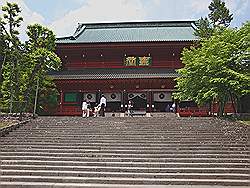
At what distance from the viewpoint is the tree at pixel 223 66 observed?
750 inches

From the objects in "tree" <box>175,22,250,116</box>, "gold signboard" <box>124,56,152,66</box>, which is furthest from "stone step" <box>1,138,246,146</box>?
"gold signboard" <box>124,56,152,66</box>

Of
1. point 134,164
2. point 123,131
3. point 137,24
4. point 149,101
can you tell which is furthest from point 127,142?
point 137,24

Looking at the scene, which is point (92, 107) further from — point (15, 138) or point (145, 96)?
point (15, 138)

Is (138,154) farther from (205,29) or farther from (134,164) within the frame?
(205,29)

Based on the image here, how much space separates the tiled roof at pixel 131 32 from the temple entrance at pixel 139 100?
576cm

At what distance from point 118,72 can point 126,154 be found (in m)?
16.4

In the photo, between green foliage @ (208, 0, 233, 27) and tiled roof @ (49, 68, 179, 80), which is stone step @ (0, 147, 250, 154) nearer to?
tiled roof @ (49, 68, 179, 80)

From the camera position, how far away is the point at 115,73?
2944 centimetres

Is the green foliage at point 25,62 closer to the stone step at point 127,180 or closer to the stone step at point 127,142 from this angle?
the stone step at point 127,142

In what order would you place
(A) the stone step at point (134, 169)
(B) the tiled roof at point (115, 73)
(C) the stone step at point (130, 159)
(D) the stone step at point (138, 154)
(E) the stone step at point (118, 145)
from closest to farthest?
(A) the stone step at point (134, 169)
(C) the stone step at point (130, 159)
(D) the stone step at point (138, 154)
(E) the stone step at point (118, 145)
(B) the tiled roof at point (115, 73)

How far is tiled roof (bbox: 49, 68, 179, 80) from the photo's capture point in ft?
93.3

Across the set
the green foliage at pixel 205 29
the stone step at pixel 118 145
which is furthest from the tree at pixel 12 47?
the green foliage at pixel 205 29

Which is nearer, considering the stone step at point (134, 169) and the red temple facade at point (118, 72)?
the stone step at point (134, 169)

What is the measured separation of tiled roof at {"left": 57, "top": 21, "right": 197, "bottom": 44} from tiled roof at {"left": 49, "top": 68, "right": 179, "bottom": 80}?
3.51 m
